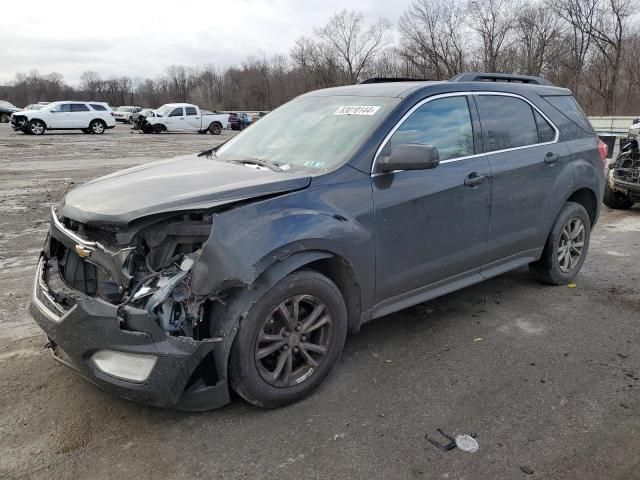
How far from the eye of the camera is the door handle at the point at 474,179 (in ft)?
12.7

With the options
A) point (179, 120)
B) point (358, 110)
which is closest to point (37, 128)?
point (179, 120)

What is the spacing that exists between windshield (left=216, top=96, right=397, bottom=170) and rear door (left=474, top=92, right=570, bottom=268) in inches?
41.8

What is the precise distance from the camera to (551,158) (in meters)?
4.60

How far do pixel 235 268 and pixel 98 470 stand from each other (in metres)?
1.17

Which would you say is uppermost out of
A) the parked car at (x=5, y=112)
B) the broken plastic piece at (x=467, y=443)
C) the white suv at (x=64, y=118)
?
the parked car at (x=5, y=112)

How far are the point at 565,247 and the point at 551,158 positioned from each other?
3.20ft

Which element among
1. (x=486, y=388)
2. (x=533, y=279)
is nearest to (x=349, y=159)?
(x=486, y=388)

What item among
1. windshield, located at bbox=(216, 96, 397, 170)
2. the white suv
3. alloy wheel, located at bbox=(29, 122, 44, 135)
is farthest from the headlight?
alloy wheel, located at bbox=(29, 122, 44, 135)

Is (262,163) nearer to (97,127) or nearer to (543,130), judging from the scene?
(543,130)

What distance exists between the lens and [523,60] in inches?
2052

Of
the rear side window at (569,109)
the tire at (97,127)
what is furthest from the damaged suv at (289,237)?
the tire at (97,127)

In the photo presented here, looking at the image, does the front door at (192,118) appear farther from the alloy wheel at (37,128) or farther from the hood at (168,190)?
the hood at (168,190)

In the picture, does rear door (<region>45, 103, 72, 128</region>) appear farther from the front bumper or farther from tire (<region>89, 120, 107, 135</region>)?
the front bumper

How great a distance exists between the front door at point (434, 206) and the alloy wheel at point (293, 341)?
52 centimetres
